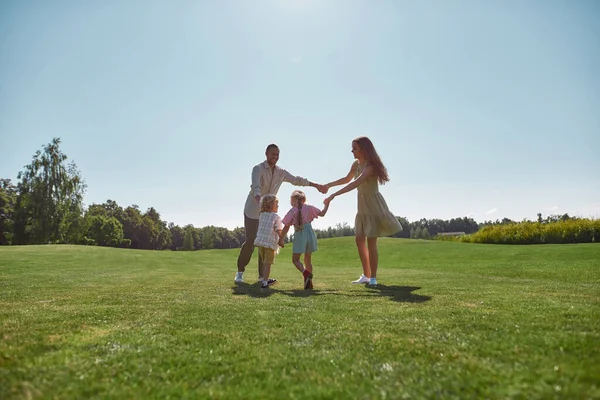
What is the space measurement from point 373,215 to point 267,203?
239cm

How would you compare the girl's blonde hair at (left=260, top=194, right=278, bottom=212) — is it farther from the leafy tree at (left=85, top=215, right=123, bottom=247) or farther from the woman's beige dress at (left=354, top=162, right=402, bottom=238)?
the leafy tree at (left=85, top=215, right=123, bottom=247)

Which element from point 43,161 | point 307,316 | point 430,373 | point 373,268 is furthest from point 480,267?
point 43,161

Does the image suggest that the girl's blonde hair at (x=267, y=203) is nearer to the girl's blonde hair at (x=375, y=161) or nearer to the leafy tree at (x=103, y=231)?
the girl's blonde hair at (x=375, y=161)

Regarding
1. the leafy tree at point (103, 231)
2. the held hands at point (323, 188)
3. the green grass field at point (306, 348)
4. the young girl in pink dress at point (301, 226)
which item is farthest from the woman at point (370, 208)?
the leafy tree at point (103, 231)

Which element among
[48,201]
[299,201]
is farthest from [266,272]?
[48,201]

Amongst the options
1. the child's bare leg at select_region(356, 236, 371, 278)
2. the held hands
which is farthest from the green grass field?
the held hands

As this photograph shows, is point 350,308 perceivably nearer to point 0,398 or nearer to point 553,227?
point 0,398

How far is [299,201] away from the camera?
8.61 meters

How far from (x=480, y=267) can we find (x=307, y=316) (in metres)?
13.8

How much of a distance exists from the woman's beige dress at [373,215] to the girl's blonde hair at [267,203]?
1.92 meters

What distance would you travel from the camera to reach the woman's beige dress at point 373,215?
7938mm

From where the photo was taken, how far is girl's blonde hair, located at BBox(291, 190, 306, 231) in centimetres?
843

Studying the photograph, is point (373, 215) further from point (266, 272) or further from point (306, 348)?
→ point (306, 348)

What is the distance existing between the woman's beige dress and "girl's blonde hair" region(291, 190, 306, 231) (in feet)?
4.22
